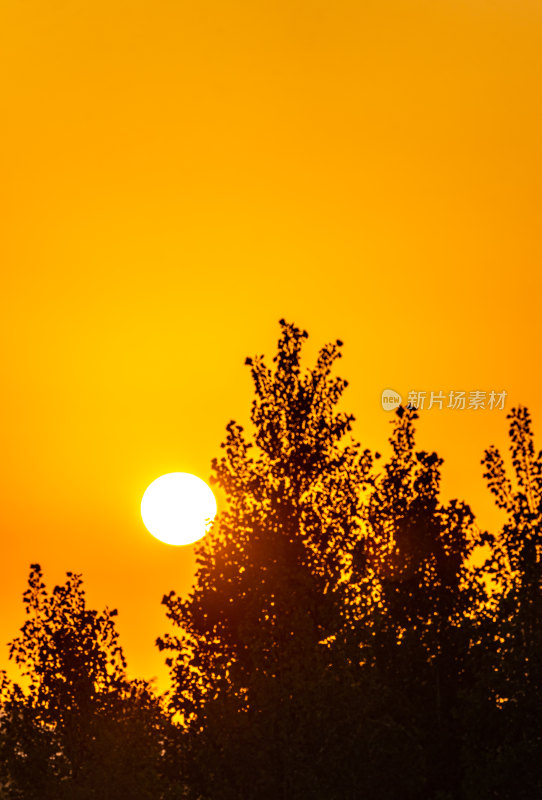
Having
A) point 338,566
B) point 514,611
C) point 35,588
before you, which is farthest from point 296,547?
point 35,588

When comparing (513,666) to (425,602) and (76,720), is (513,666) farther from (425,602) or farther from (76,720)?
(76,720)

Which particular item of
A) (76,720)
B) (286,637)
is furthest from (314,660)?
(76,720)

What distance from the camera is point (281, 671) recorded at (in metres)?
35.4

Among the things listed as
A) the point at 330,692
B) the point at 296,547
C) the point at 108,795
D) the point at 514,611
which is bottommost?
the point at 108,795

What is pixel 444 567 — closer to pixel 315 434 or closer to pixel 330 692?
pixel 315 434

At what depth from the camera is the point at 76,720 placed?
4759cm

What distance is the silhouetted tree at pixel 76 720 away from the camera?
40688 millimetres

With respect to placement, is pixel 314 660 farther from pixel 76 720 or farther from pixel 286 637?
pixel 76 720

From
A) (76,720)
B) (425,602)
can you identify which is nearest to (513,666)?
(425,602)

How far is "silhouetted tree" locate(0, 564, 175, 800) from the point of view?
133 ft

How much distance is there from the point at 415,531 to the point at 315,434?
17.5 feet

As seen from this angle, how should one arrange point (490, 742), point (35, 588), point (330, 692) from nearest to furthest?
point (330, 692)
point (490, 742)
point (35, 588)

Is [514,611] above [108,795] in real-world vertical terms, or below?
above

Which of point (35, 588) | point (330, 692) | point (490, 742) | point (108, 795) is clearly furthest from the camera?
point (35, 588)
